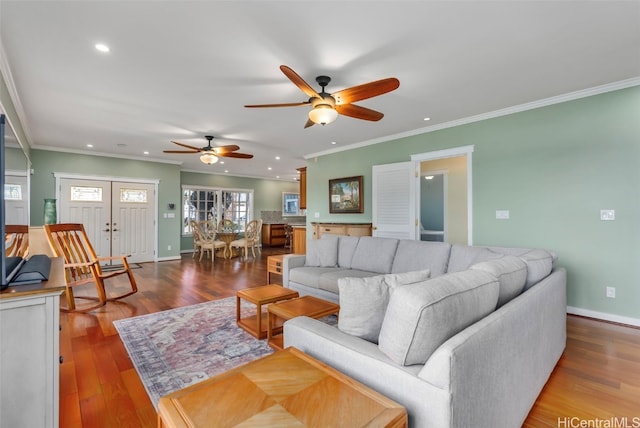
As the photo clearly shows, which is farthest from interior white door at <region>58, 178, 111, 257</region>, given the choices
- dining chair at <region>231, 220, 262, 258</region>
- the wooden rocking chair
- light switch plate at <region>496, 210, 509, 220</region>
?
light switch plate at <region>496, 210, 509, 220</region>

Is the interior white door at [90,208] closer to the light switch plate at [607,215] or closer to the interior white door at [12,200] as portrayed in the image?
the interior white door at [12,200]

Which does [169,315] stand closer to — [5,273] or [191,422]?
[5,273]

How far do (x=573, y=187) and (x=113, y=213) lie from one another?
824 centimetres

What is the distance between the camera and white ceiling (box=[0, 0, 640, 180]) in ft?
6.57

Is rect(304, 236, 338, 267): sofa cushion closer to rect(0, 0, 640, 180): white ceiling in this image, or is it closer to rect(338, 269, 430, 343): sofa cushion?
rect(0, 0, 640, 180): white ceiling

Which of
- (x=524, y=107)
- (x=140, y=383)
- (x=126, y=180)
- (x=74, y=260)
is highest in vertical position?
(x=524, y=107)

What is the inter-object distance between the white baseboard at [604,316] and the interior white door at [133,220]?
798 cm

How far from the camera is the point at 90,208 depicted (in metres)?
6.33

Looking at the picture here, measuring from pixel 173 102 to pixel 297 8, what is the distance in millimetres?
2311

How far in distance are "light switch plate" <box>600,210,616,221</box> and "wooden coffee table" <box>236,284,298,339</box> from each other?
135 inches

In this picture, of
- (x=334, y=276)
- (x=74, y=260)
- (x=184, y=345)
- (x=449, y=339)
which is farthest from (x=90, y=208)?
(x=449, y=339)

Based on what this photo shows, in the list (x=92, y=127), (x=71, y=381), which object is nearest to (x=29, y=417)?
(x=71, y=381)

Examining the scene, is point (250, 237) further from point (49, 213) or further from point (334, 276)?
point (334, 276)

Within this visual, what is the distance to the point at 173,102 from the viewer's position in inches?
141
